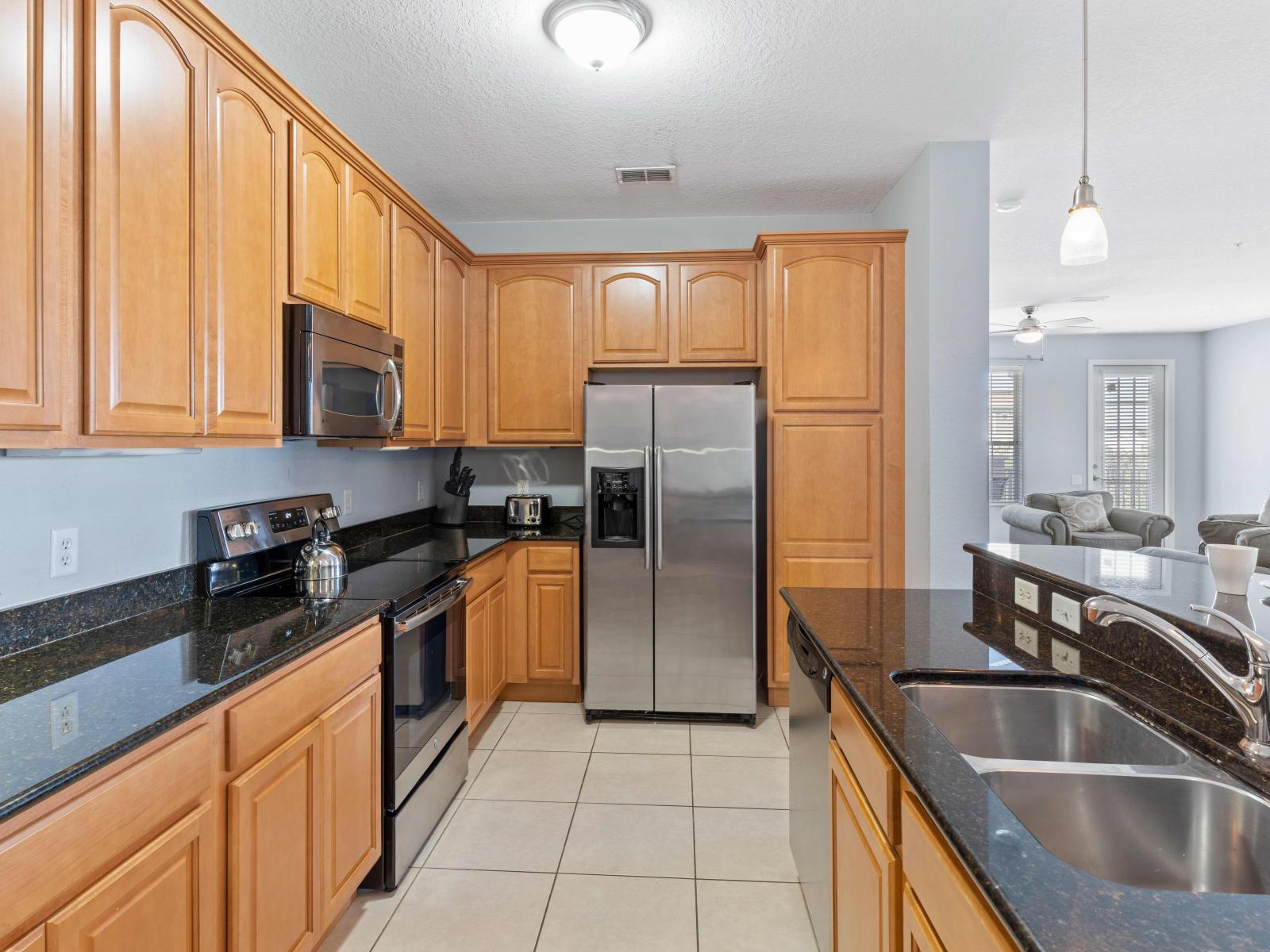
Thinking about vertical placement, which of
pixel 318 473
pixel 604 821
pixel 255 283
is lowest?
pixel 604 821

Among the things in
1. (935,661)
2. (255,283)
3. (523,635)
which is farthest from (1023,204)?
(255,283)

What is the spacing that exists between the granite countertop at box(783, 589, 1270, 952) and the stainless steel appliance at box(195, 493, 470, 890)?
1.20 m

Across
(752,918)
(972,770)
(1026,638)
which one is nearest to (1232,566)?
(1026,638)

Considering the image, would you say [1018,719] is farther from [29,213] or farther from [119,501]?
[119,501]

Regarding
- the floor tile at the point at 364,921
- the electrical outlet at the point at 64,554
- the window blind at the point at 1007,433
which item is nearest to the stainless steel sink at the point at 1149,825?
the floor tile at the point at 364,921

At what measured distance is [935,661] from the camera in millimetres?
1461

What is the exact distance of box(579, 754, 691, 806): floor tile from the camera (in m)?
2.57

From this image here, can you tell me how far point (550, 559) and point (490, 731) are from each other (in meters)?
0.87

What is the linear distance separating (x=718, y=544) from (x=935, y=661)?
1.80 m

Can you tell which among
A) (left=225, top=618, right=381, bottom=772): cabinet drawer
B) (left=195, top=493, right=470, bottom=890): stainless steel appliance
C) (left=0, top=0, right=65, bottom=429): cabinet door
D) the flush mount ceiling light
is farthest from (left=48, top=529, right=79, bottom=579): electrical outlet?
the flush mount ceiling light

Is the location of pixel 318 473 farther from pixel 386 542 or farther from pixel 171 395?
pixel 171 395

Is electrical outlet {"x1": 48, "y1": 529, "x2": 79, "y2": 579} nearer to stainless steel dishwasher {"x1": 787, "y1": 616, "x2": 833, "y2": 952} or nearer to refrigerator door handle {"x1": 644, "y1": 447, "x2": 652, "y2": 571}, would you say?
stainless steel dishwasher {"x1": 787, "y1": 616, "x2": 833, "y2": 952}

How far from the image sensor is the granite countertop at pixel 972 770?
0.65 m

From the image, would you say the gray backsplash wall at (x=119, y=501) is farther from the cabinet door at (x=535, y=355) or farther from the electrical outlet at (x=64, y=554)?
the cabinet door at (x=535, y=355)
